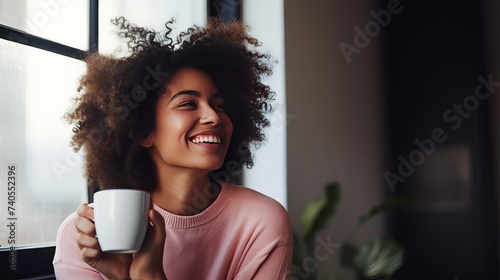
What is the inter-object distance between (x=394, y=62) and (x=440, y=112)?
0.74ft

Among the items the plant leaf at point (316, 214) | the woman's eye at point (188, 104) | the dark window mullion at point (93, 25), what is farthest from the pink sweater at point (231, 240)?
the plant leaf at point (316, 214)

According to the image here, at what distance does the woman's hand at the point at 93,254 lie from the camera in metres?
0.51

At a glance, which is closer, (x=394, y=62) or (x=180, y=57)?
(x=180, y=57)

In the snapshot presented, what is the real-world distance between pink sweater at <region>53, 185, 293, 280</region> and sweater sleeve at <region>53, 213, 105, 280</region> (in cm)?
1

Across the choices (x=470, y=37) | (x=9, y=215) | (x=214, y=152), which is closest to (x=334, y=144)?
(x=470, y=37)

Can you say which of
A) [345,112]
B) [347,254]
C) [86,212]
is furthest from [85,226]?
[345,112]

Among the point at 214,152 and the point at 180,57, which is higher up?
the point at 180,57

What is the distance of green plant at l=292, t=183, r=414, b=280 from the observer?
1.13 metres

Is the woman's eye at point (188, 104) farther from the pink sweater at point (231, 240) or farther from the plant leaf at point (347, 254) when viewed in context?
the plant leaf at point (347, 254)

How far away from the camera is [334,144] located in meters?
1.44

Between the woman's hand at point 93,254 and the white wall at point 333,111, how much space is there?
0.64 m

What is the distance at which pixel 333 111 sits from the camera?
1.44 m

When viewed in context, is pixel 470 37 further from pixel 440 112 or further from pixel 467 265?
pixel 467 265

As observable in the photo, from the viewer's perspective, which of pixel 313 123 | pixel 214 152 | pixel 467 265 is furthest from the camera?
pixel 467 265
